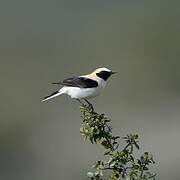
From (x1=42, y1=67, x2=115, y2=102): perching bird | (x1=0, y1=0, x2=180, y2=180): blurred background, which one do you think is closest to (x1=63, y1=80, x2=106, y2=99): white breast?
(x1=42, y1=67, x2=115, y2=102): perching bird

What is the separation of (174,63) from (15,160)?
8469mm

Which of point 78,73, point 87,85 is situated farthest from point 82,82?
point 78,73

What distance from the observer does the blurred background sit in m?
14.1

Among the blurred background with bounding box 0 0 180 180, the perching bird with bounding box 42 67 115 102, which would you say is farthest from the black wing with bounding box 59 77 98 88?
the blurred background with bounding box 0 0 180 180

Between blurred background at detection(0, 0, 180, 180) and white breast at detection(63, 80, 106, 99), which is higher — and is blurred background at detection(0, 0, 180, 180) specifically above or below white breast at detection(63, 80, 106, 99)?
above

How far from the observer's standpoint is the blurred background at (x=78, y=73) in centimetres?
1409

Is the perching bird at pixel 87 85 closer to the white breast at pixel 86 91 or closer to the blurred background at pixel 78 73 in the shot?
the white breast at pixel 86 91

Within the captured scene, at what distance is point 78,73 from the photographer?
Result: 67.7 ft

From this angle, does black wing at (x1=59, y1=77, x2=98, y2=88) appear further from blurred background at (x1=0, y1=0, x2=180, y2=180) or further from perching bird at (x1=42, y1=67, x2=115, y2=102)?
blurred background at (x1=0, y1=0, x2=180, y2=180)

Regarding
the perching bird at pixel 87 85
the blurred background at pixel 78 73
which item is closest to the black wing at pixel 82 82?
the perching bird at pixel 87 85

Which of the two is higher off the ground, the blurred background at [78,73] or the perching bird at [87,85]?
the blurred background at [78,73]

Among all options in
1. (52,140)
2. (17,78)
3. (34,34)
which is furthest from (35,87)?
(34,34)

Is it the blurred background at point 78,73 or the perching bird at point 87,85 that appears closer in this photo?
the perching bird at point 87,85

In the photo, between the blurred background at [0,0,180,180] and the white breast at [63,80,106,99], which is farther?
the blurred background at [0,0,180,180]
